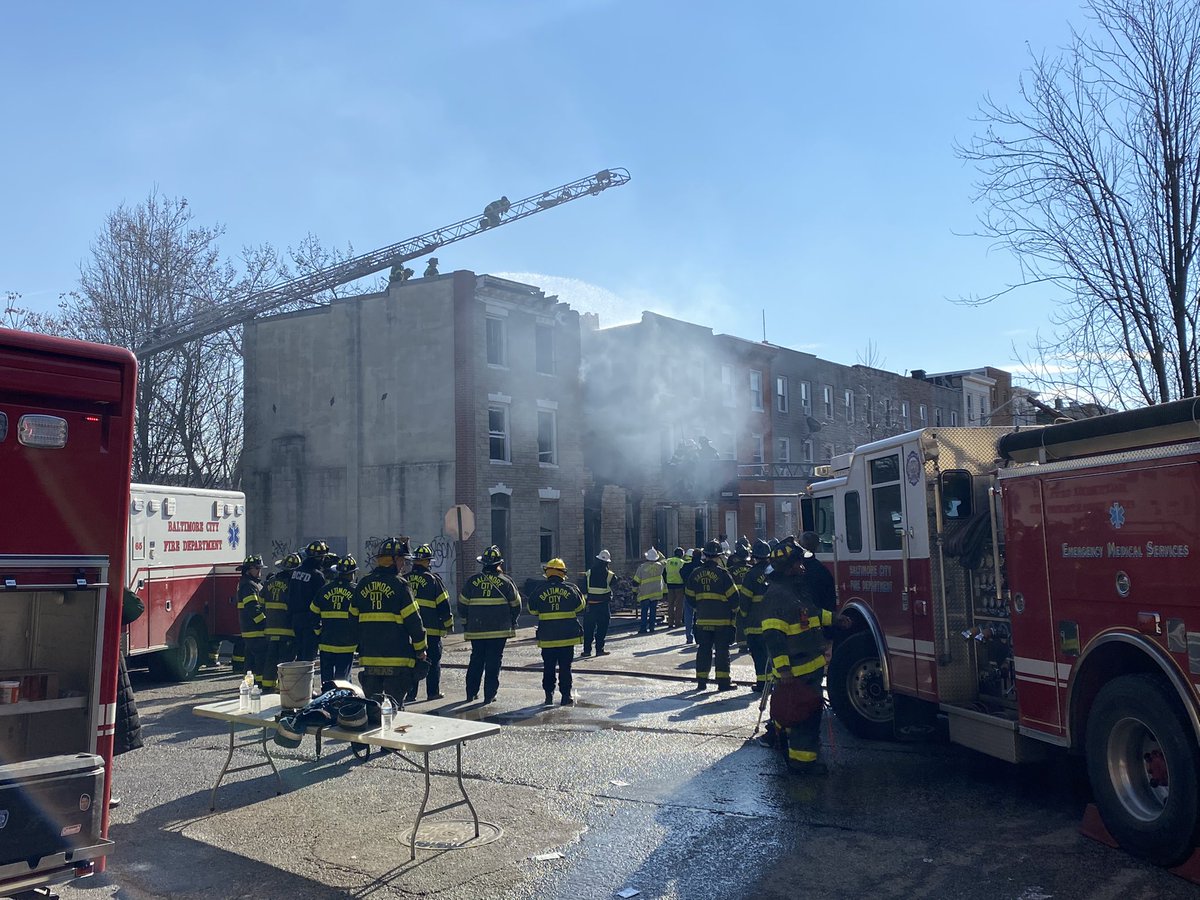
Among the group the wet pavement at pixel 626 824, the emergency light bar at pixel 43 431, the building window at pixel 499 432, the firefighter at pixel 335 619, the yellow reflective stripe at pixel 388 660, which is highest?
the building window at pixel 499 432

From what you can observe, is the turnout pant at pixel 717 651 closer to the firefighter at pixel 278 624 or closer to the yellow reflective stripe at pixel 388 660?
the yellow reflective stripe at pixel 388 660

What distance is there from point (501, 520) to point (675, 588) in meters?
8.75

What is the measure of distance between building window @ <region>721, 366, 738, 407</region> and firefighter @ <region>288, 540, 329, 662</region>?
92.6ft

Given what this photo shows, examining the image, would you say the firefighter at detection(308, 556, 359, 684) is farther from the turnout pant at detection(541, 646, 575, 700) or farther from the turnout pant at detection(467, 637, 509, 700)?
the turnout pant at detection(541, 646, 575, 700)

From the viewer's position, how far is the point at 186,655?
47.8 ft

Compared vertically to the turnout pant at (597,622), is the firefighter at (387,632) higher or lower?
higher

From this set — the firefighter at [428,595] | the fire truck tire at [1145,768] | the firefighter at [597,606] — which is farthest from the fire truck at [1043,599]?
the firefighter at [597,606]

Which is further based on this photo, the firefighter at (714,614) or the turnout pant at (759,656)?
the firefighter at (714,614)

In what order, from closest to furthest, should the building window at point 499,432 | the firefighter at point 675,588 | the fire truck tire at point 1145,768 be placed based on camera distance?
the fire truck tire at point 1145,768 < the firefighter at point 675,588 < the building window at point 499,432

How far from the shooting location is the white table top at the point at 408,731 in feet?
19.4

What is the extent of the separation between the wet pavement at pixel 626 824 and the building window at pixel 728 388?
29425 mm

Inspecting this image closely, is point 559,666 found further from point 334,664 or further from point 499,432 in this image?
point 499,432

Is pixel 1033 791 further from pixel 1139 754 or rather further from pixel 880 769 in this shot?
pixel 1139 754

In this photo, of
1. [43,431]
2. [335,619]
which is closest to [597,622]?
[335,619]
